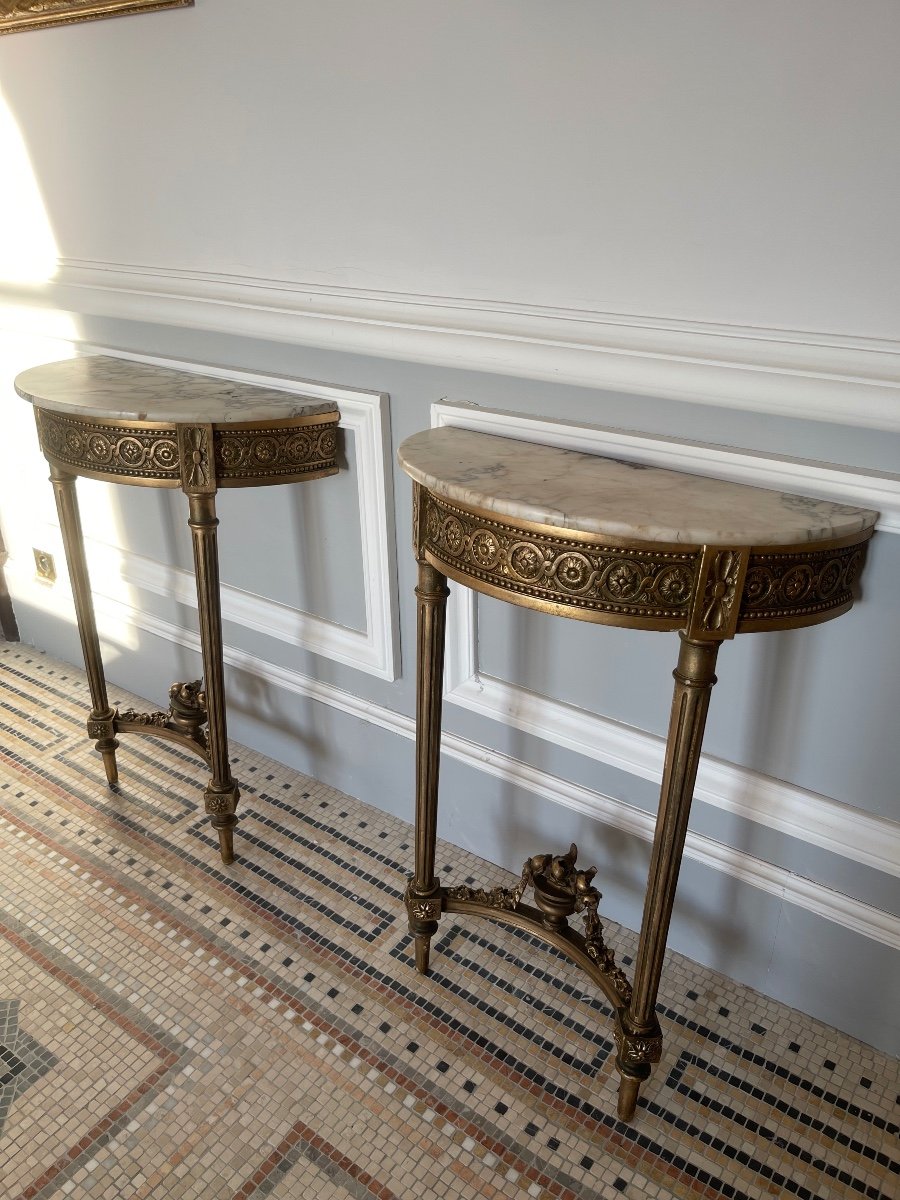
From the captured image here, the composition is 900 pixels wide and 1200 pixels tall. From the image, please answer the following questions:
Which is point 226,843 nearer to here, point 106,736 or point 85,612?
point 106,736

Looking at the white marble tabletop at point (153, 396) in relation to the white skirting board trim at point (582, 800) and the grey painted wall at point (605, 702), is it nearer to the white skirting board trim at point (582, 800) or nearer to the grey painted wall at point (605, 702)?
the grey painted wall at point (605, 702)

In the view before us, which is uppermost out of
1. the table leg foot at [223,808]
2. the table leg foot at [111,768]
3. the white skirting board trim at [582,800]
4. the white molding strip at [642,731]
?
the white molding strip at [642,731]

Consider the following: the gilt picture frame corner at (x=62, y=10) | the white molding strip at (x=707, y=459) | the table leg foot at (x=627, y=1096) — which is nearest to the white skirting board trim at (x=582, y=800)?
the table leg foot at (x=627, y=1096)

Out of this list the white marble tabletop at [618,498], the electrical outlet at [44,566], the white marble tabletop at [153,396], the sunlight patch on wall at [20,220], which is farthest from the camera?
the electrical outlet at [44,566]

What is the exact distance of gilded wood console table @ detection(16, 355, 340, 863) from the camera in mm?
1177

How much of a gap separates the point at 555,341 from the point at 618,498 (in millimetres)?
275

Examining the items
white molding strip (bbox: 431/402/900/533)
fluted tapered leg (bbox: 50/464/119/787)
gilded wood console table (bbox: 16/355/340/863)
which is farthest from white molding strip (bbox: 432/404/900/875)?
fluted tapered leg (bbox: 50/464/119/787)

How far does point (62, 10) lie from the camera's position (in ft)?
4.42

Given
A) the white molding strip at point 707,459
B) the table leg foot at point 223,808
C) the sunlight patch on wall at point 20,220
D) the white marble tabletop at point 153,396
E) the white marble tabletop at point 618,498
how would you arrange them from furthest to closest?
the sunlight patch on wall at point 20,220, the table leg foot at point 223,808, the white marble tabletop at point 153,396, the white molding strip at point 707,459, the white marble tabletop at point 618,498

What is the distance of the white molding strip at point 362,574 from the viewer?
50.1 inches

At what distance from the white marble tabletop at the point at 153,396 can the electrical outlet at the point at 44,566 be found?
1.90ft

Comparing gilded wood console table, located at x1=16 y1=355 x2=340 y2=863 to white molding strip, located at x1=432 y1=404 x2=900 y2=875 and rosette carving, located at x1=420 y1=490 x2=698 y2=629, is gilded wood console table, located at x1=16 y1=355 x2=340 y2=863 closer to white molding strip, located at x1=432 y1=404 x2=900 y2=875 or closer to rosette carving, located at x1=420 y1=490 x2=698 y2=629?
white molding strip, located at x1=432 y1=404 x2=900 y2=875

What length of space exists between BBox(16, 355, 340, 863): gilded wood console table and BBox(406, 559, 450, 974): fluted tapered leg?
30cm

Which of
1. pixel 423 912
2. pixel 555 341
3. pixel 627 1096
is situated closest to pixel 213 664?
pixel 423 912
